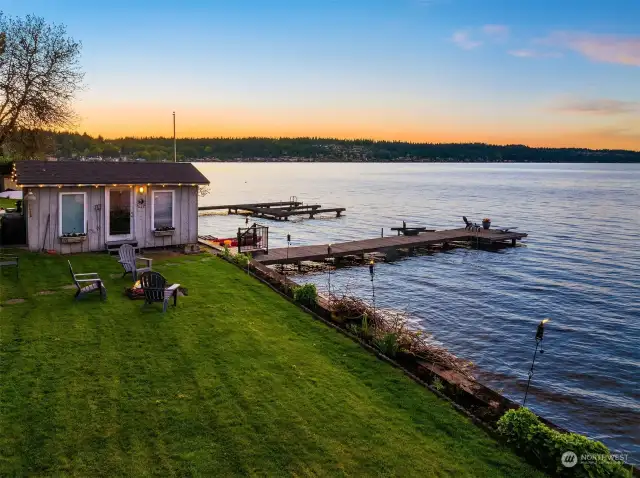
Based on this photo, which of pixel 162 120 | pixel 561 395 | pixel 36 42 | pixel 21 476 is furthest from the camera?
pixel 162 120

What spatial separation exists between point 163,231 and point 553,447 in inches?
655

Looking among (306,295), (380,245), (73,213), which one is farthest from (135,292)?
(380,245)

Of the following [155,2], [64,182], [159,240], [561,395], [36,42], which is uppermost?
[155,2]

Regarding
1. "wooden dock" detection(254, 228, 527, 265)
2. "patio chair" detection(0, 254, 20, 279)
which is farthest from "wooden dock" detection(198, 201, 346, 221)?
"patio chair" detection(0, 254, 20, 279)

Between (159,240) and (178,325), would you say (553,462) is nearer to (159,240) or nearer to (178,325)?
(178,325)

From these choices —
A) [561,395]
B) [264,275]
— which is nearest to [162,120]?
[264,275]

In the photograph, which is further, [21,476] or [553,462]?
[553,462]

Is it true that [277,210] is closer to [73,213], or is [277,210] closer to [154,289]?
[73,213]

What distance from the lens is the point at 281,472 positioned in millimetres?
6238

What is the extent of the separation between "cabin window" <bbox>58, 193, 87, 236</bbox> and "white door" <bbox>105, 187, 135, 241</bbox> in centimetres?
86

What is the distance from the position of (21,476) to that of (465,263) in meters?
28.2

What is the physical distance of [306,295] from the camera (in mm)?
14078

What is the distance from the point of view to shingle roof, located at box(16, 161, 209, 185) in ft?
58.6

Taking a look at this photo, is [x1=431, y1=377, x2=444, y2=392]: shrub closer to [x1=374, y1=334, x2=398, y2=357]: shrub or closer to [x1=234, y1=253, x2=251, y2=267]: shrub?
[x1=374, y1=334, x2=398, y2=357]: shrub
